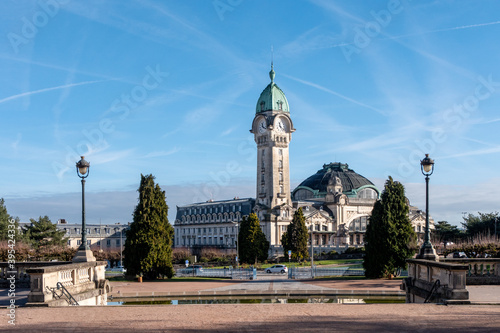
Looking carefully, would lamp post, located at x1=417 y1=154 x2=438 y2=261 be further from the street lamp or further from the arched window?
the arched window

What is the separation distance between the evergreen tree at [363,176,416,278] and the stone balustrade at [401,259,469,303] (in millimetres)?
20704

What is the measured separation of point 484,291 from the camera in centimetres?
2194

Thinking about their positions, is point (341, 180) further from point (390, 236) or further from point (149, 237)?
point (149, 237)

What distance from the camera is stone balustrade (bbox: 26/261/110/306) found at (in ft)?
61.0

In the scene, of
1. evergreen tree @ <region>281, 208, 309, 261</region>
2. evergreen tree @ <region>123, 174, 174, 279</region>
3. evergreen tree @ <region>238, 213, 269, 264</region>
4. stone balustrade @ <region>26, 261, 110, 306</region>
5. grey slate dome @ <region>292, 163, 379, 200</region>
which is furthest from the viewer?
grey slate dome @ <region>292, 163, 379, 200</region>

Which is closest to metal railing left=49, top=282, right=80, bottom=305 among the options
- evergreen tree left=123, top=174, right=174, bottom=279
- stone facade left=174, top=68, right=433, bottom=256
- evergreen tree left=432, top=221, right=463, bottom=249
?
evergreen tree left=123, top=174, right=174, bottom=279

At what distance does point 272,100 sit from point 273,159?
492 inches

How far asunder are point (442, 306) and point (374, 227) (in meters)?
27.3

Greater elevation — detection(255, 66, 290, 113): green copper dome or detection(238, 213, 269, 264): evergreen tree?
detection(255, 66, 290, 113): green copper dome

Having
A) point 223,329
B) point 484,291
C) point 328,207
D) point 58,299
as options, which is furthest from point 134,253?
point 328,207

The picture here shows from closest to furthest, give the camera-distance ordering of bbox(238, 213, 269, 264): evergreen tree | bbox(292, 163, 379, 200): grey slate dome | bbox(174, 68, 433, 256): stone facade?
bbox(238, 213, 269, 264): evergreen tree → bbox(174, 68, 433, 256): stone facade → bbox(292, 163, 379, 200): grey slate dome

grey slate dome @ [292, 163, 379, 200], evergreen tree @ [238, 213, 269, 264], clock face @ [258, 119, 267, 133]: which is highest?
clock face @ [258, 119, 267, 133]

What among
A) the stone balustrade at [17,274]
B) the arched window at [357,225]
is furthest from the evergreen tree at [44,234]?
the arched window at [357,225]

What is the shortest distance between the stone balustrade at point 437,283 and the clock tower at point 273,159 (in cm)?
9688
